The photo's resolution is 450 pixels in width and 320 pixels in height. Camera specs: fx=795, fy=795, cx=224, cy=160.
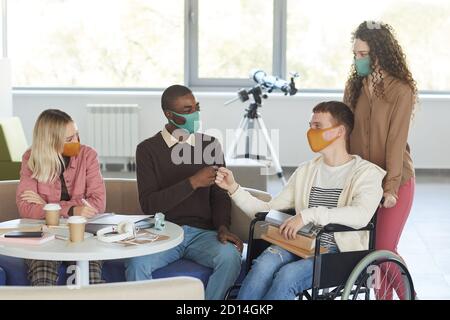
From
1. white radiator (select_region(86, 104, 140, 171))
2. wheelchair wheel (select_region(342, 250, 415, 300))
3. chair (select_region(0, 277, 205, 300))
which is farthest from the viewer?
white radiator (select_region(86, 104, 140, 171))

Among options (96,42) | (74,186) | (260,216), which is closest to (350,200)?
(260,216)

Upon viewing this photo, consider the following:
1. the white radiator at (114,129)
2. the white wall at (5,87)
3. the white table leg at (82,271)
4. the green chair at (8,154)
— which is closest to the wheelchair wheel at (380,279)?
the white table leg at (82,271)

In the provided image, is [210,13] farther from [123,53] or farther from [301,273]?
[301,273]

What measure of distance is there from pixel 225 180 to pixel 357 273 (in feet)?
2.36

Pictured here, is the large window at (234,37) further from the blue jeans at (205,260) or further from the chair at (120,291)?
the chair at (120,291)

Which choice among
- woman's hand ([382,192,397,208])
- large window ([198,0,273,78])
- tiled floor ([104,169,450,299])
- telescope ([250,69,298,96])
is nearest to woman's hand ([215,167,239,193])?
woman's hand ([382,192,397,208])

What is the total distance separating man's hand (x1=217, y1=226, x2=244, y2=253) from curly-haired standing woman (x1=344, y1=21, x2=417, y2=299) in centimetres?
57

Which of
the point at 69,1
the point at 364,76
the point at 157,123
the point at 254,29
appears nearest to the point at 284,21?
the point at 254,29

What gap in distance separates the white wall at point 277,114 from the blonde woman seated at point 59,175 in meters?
5.13

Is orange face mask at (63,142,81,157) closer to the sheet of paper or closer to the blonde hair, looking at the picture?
the blonde hair

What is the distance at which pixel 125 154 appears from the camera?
8555 mm

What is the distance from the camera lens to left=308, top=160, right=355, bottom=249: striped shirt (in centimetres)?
315
